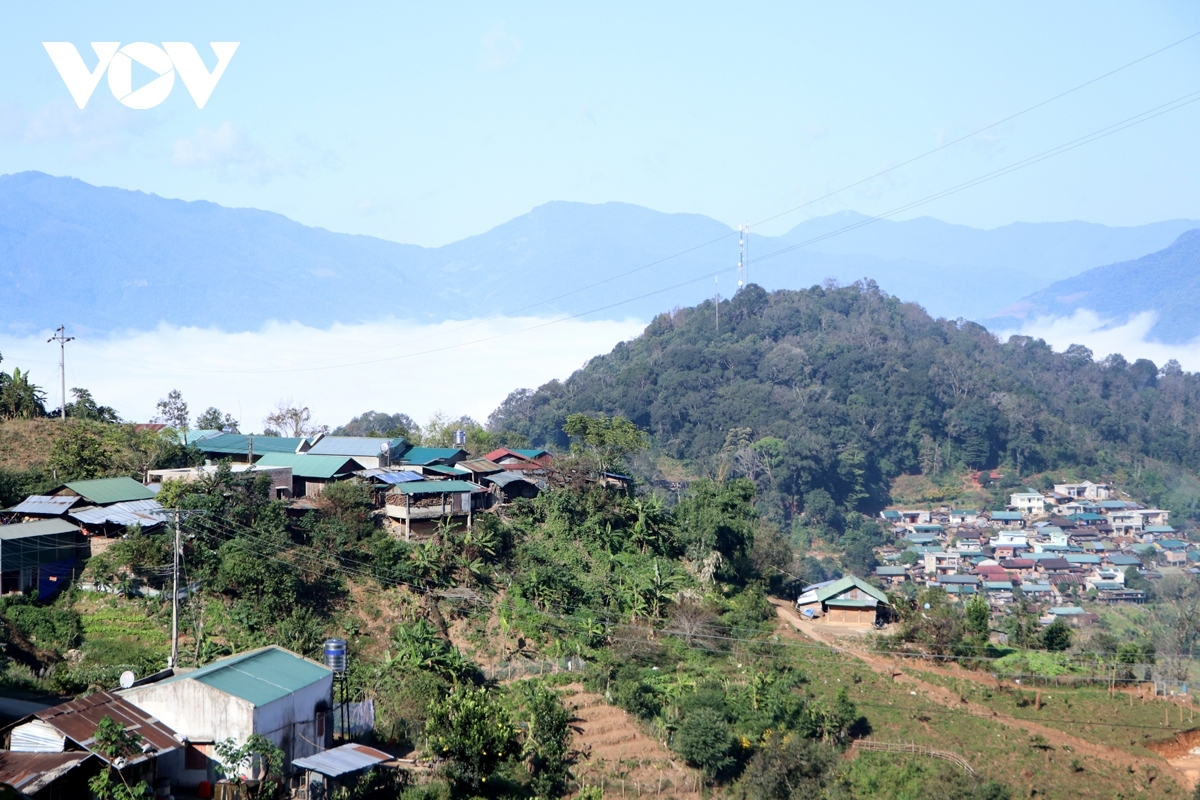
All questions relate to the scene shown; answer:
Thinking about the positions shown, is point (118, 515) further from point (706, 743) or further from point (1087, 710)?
point (1087, 710)

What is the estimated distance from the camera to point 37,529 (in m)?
24.4

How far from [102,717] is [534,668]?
11199 millimetres

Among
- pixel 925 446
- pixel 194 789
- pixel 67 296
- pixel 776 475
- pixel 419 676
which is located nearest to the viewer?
pixel 194 789

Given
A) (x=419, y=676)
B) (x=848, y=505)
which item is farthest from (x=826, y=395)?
(x=419, y=676)

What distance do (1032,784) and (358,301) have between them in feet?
574

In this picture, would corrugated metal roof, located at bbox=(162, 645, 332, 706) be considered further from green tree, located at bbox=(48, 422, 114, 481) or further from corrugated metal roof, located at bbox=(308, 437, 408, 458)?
corrugated metal roof, located at bbox=(308, 437, 408, 458)

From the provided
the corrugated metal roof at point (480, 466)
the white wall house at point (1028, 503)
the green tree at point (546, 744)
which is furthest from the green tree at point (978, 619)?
the white wall house at point (1028, 503)

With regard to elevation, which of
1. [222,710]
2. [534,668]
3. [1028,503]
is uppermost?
[222,710]

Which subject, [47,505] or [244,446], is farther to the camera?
[244,446]

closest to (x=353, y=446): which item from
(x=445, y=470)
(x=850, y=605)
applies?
(x=445, y=470)

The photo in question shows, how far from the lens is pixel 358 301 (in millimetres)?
189625

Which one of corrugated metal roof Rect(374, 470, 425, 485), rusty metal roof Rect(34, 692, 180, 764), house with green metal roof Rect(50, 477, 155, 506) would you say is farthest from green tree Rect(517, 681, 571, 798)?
house with green metal roof Rect(50, 477, 155, 506)

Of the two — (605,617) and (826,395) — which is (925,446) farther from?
(605,617)

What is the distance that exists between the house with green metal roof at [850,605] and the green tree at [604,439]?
786cm
